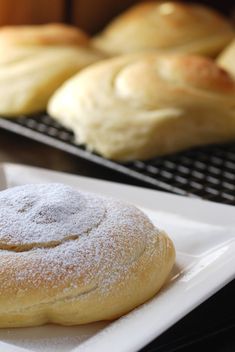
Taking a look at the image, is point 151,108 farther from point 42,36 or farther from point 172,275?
point 172,275

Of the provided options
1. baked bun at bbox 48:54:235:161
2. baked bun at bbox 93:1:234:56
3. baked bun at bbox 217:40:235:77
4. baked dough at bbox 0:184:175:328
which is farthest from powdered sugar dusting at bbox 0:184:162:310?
baked bun at bbox 93:1:234:56

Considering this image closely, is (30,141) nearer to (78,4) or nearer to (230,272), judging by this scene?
(78,4)

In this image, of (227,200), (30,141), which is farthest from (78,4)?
(227,200)

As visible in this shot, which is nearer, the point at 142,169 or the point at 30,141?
the point at 142,169

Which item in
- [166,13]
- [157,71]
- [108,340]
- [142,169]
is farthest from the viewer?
[166,13]

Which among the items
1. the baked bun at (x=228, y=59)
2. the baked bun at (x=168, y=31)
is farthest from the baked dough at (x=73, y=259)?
the baked bun at (x=168, y=31)

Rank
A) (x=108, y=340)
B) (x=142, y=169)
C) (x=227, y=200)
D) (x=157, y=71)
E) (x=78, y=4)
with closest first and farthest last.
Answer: (x=108, y=340) → (x=227, y=200) → (x=142, y=169) → (x=157, y=71) → (x=78, y=4)

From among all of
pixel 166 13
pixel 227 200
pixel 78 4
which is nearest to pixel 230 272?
pixel 227 200

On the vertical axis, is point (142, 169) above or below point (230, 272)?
below

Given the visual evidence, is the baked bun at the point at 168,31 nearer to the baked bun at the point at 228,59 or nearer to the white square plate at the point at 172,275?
the baked bun at the point at 228,59
